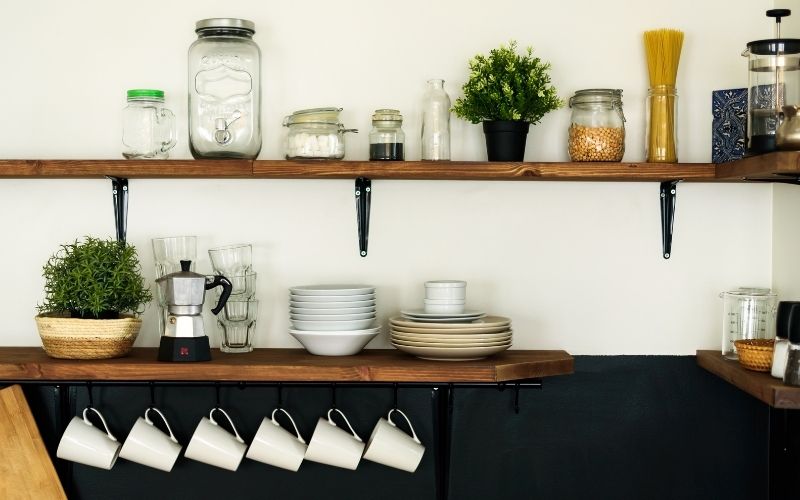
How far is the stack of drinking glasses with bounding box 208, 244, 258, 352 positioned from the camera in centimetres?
247

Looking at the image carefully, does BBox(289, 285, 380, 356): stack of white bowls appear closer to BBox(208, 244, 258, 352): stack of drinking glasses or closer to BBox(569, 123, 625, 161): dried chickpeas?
BBox(208, 244, 258, 352): stack of drinking glasses

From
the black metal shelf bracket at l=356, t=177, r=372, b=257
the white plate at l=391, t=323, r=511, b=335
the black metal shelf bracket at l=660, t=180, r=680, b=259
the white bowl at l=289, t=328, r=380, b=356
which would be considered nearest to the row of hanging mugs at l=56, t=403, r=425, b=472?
the white bowl at l=289, t=328, r=380, b=356

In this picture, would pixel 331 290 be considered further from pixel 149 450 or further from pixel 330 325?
pixel 149 450

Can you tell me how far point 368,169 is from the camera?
7.67 feet

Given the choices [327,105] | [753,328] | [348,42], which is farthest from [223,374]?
[753,328]

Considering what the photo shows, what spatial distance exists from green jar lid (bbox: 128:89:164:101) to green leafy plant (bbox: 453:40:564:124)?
746mm

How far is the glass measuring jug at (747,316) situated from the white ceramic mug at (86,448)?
155 cm

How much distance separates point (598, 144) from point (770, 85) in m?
0.42

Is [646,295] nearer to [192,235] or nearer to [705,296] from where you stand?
[705,296]

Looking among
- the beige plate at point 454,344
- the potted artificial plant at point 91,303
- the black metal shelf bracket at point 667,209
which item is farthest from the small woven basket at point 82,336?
the black metal shelf bracket at point 667,209

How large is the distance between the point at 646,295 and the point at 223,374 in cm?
112

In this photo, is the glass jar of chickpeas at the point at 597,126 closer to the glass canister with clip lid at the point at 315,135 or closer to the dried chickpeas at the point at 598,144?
the dried chickpeas at the point at 598,144

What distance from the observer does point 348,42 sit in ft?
8.45

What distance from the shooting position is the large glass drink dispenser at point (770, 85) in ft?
7.02
